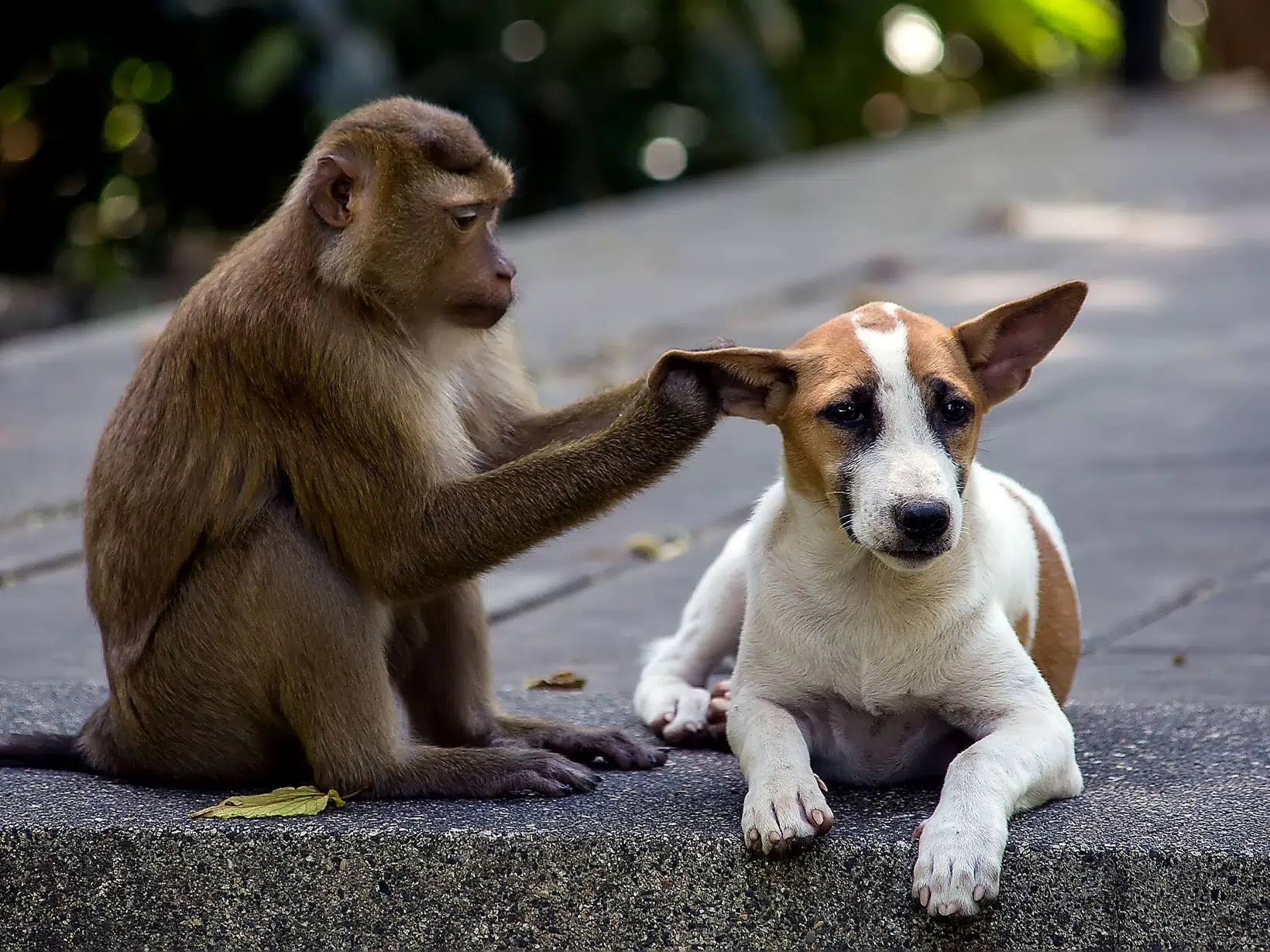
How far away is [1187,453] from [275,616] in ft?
13.4

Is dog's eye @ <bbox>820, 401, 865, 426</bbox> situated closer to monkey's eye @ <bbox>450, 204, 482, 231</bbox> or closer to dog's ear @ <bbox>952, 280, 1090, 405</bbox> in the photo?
dog's ear @ <bbox>952, 280, 1090, 405</bbox>

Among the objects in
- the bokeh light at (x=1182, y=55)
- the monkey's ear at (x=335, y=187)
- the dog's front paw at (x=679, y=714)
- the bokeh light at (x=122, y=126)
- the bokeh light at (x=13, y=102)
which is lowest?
the bokeh light at (x=1182, y=55)

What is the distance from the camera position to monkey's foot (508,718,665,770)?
3.79 metres

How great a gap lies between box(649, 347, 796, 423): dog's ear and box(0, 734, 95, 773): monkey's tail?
4.74 feet

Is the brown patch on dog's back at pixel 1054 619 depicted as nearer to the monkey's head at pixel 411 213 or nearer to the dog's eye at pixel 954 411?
the dog's eye at pixel 954 411

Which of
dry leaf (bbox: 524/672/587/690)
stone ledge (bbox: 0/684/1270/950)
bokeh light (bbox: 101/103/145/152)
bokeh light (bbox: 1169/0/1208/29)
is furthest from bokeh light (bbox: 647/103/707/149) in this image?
stone ledge (bbox: 0/684/1270/950)

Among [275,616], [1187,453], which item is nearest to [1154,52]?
[1187,453]

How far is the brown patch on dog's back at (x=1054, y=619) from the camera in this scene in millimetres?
3736

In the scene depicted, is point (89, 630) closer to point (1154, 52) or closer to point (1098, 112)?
point (1098, 112)

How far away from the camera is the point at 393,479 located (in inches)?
140

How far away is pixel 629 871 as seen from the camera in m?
3.30

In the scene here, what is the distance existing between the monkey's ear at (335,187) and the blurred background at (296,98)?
306 inches

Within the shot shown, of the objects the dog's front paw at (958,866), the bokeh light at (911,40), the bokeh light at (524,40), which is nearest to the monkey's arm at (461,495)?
the dog's front paw at (958,866)

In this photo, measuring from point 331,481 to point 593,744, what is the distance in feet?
2.55
